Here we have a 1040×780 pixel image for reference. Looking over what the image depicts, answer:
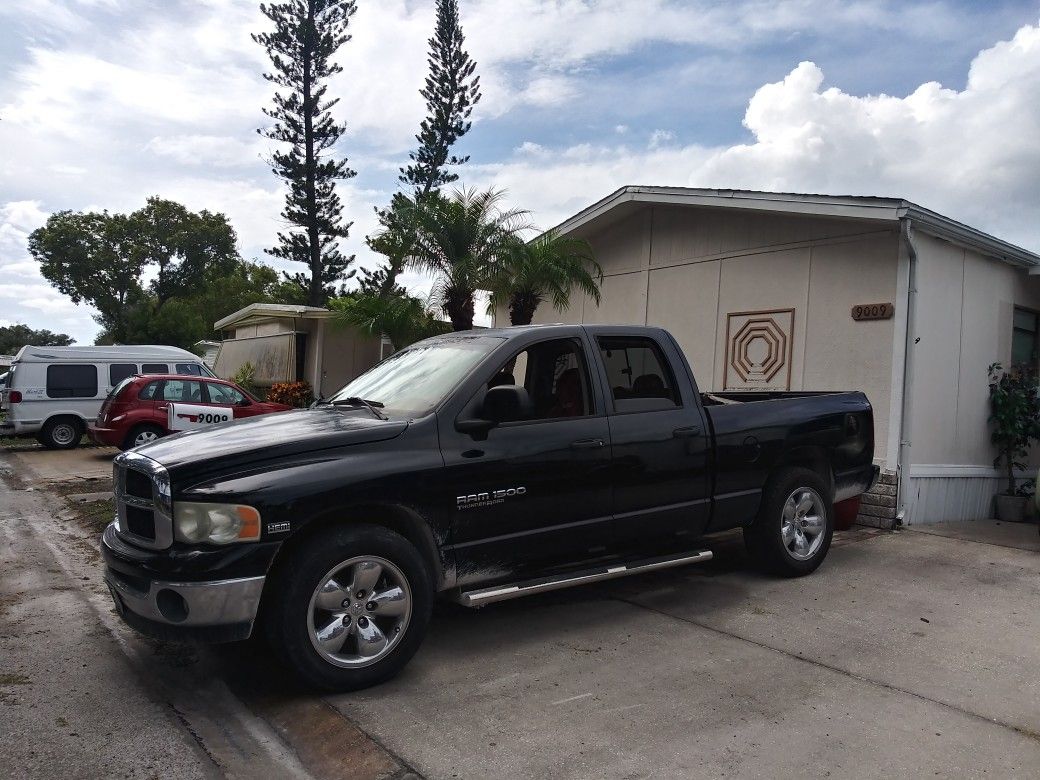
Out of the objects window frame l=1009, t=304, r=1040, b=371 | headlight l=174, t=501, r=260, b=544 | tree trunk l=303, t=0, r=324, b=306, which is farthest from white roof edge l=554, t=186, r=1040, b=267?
tree trunk l=303, t=0, r=324, b=306

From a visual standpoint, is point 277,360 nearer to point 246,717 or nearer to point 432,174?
point 432,174

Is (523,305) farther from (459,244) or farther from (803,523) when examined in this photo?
(803,523)

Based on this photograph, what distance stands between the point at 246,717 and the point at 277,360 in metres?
17.9

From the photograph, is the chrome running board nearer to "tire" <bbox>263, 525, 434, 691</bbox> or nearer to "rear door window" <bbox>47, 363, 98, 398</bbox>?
"tire" <bbox>263, 525, 434, 691</bbox>

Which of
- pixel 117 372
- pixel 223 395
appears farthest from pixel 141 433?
pixel 117 372

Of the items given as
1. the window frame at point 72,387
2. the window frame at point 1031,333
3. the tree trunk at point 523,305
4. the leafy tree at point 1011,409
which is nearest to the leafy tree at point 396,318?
the tree trunk at point 523,305

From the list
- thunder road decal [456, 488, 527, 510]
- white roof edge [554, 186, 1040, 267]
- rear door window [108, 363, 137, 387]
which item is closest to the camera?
thunder road decal [456, 488, 527, 510]

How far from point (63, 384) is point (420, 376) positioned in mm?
13350

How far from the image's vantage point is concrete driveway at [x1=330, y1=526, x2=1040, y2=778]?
3453 millimetres

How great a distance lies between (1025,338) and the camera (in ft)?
34.7

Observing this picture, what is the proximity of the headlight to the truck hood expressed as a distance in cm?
22

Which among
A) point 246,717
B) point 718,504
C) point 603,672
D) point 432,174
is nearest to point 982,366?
point 718,504

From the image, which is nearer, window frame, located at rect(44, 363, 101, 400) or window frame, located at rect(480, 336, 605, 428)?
window frame, located at rect(480, 336, 605, 428)

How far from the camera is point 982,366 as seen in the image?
975 centimetres
